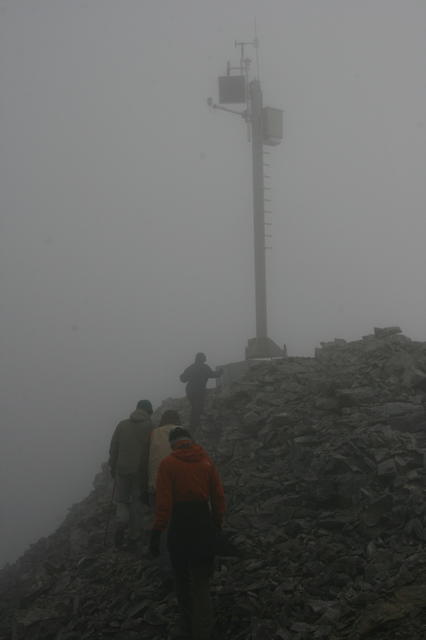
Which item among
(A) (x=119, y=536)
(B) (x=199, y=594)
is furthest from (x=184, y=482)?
(A) (x=119, y=536)

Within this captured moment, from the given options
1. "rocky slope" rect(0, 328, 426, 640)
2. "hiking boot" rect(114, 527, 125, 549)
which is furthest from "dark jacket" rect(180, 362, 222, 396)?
"hiking boot" rect(114, 527, 125, 549)

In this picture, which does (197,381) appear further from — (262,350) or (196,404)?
(262,350)

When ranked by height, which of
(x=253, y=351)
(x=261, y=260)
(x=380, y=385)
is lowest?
(x=380, y=385)

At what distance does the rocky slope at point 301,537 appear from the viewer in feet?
28.0

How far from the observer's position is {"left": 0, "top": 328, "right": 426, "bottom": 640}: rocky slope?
852 centimetres

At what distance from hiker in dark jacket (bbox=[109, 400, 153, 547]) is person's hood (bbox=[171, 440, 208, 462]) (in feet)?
11.5

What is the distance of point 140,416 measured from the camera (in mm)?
12180

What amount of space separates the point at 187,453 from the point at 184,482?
15.6 inches

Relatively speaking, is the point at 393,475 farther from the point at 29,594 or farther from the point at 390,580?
the point at 29,594

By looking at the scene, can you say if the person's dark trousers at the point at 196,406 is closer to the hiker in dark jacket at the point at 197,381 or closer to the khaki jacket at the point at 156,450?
the hiker in dark jacket at the point at 197,381

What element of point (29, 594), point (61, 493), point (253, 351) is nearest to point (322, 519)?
point (29, 594)

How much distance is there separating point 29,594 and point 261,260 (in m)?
16.8

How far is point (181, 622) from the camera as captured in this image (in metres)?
8.59

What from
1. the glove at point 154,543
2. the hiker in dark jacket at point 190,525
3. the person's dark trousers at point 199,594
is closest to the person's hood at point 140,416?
the hiker in dark jacket at point 190,525
